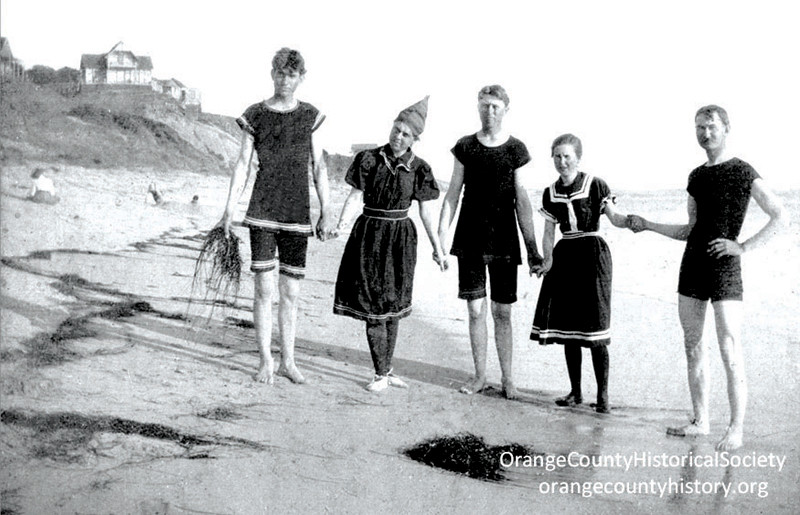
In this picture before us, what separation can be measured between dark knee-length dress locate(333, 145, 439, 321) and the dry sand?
1.61ft

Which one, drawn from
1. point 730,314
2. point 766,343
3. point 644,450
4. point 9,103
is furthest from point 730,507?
point 9,103

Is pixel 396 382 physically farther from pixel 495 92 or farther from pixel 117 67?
pixel 117 67

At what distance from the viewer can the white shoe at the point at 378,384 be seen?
12.9 ft

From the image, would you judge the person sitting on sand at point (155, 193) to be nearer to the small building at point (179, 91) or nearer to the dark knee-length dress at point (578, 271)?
the small building at point (179, 91)

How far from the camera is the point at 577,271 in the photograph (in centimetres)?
385

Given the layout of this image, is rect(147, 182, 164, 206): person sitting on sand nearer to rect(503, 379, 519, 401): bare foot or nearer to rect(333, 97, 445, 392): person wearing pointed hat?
rect(333, 97, 445, 392): person wearing pointed hat

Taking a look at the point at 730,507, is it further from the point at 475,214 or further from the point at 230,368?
the point at 230,368

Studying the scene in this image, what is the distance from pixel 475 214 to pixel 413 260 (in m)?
0.43

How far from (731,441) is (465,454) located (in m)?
1.18

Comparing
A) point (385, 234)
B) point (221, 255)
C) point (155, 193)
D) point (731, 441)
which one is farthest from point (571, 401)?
point (155, 193)

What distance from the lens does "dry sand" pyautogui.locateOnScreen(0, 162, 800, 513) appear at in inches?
111

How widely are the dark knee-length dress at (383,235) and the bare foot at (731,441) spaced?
1.72m

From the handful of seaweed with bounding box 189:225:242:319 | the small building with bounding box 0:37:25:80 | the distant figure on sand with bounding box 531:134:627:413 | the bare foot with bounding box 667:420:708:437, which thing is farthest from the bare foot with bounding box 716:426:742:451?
the small building with bounding box 0:37:25:80

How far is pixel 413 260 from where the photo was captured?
4.02 meters
